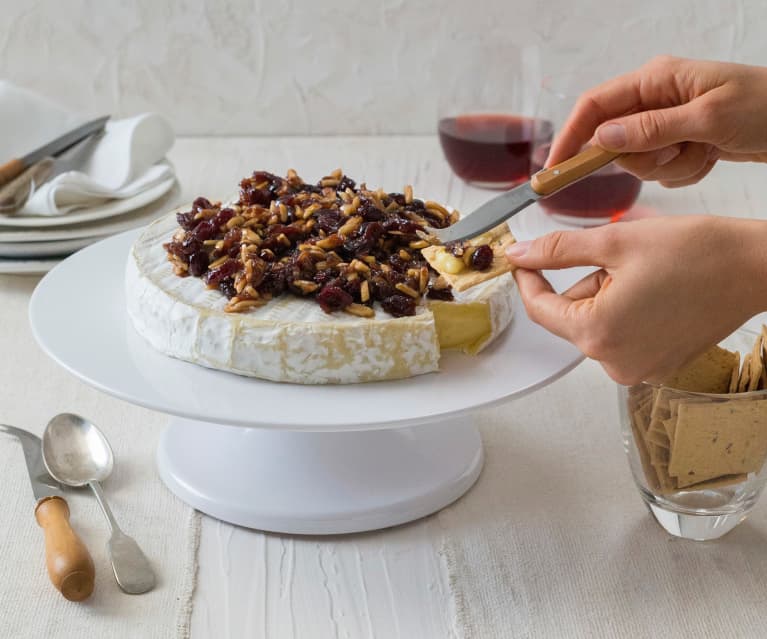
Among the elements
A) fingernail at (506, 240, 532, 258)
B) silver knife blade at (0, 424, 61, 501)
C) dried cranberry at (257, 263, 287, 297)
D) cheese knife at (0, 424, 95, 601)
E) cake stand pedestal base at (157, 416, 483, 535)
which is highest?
fingernail at (506, 240, 532, 258)

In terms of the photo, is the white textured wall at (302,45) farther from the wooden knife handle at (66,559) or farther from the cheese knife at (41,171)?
the wooden knife handle at (66,559)

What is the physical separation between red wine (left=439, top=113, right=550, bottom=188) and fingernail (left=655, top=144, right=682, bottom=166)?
1127 mm

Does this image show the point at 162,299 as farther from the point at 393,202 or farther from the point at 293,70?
the point at 293,70

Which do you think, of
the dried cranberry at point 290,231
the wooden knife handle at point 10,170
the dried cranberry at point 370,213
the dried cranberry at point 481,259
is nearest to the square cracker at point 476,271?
the dried cranberry at point 481,259

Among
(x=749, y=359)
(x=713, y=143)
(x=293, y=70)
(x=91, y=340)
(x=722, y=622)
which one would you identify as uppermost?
(x=713, y=143)

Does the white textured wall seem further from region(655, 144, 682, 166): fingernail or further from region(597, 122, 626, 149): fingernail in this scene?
region(597, 122, 626, 149): fingernail

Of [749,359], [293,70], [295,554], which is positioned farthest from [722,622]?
[293,70]

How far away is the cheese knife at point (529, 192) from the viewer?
154 cm

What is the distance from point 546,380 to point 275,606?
52cm

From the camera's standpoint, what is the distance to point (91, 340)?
1676 mm

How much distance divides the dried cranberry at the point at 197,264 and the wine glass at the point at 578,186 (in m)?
1.28

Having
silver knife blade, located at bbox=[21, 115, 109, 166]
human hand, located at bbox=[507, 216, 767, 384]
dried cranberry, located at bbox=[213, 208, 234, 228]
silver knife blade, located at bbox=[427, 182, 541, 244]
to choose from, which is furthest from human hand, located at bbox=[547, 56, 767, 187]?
silver knife blade, located at bbox=[21, 115, 109, 166]

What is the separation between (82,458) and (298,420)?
0.54 meters

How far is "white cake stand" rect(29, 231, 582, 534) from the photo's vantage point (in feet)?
4.84
